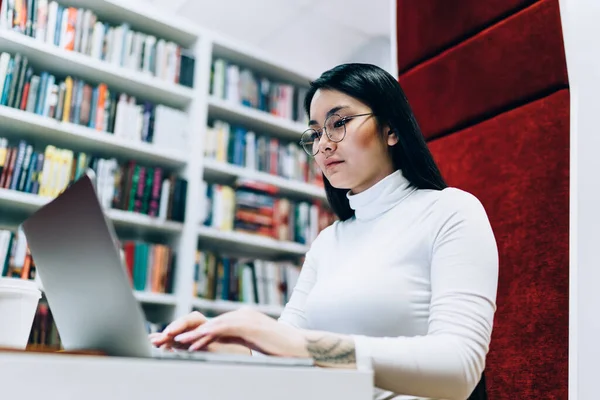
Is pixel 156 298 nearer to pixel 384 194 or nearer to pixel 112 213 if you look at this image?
pixel 112 213

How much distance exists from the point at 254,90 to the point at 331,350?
8.75ft

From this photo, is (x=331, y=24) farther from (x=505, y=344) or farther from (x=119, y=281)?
(x=119, y=281)

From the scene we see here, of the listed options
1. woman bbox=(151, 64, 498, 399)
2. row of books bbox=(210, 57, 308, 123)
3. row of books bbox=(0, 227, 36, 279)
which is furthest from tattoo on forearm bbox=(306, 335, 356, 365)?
row of books bbox=(210, 57, 308, 123)

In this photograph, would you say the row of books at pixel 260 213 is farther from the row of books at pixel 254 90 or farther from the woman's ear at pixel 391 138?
the woman's ear at pixel 391 138

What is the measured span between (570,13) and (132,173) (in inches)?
75.3

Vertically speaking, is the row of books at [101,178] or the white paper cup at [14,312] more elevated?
the row of books at [101,178]

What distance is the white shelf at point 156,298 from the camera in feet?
8.20

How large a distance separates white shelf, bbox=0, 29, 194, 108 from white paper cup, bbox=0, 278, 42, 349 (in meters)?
1.94

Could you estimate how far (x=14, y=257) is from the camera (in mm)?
2221

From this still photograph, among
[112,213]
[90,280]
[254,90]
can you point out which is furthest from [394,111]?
[254,90]

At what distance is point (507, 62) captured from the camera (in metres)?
1.39

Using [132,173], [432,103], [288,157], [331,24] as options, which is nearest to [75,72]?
[132,173]

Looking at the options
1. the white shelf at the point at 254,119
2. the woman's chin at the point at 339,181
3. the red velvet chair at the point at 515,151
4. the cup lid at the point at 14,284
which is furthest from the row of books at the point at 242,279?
the cup lid at the point at 14,284

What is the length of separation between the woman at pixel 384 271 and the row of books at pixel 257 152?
1.62 metres
